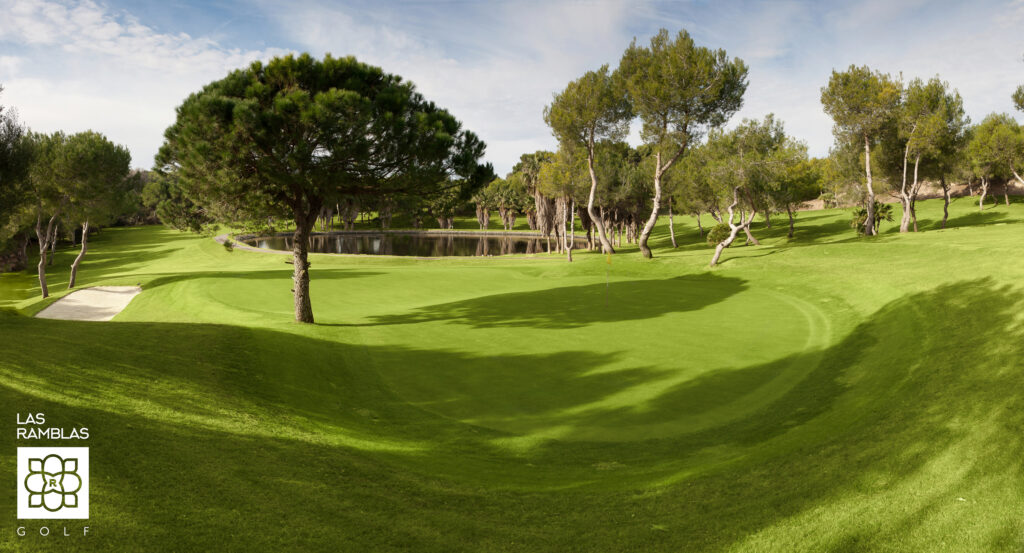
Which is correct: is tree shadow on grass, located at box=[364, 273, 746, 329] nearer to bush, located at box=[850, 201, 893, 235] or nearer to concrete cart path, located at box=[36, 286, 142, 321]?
concrete cart path, located at box=[36, 286, 142, 321]

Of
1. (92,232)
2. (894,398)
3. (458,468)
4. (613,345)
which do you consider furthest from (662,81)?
(92,232)

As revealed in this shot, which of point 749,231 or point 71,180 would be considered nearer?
point 71,180

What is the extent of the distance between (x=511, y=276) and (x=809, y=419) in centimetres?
2531

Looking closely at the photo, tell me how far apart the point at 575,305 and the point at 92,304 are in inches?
1162

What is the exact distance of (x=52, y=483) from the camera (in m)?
5.09

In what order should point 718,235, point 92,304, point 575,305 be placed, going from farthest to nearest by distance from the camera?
point 718,235, point 92,304, point 575,305

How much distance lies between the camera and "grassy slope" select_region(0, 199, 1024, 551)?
17.6 ft

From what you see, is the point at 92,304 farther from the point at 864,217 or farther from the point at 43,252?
the point at 864,217

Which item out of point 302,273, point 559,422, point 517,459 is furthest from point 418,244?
point 517,459

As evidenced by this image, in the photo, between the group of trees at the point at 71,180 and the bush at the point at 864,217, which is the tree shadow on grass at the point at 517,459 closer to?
the group of trees at the point at 71,180

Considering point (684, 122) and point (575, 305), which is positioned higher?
point (684, 122)

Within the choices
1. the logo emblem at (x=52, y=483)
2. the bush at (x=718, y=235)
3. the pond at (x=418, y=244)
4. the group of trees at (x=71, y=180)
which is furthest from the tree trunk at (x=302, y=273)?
the pond at (x=418, y=244)

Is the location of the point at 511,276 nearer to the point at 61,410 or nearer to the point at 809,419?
the point at 809,419

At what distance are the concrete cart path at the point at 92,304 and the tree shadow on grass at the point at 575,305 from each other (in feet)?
62.1
